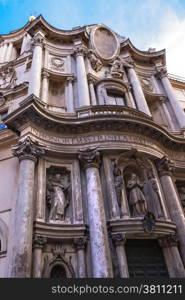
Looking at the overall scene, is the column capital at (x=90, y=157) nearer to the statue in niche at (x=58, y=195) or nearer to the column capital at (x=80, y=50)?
the statue in niche at (x=58, y=195)

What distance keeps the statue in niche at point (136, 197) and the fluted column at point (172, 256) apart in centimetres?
126

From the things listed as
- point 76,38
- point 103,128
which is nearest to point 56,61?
point 76,38

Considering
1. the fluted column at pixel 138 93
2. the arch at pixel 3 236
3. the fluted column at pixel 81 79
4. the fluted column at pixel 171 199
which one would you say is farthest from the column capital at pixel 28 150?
the fluted column at pixel 138 93

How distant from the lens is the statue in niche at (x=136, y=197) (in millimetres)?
9570

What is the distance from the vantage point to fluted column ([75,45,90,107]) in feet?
40.9

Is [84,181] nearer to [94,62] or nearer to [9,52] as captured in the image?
[94,62]

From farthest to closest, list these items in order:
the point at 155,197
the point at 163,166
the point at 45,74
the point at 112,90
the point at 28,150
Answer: the point at 112,90 → the point at 45,74 → the point at 163,166 → the point at 155,197 → the point at 28,150

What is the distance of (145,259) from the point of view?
28.9 feet

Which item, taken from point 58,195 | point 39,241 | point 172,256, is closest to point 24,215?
point 39,241

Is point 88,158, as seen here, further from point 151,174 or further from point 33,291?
point 33,291

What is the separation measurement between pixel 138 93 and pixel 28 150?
27.8 ft

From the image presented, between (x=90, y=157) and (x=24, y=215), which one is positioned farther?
(x=90, y=157)

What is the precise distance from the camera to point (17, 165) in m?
10.2

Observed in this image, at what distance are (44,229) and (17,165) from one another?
10.6 feet
